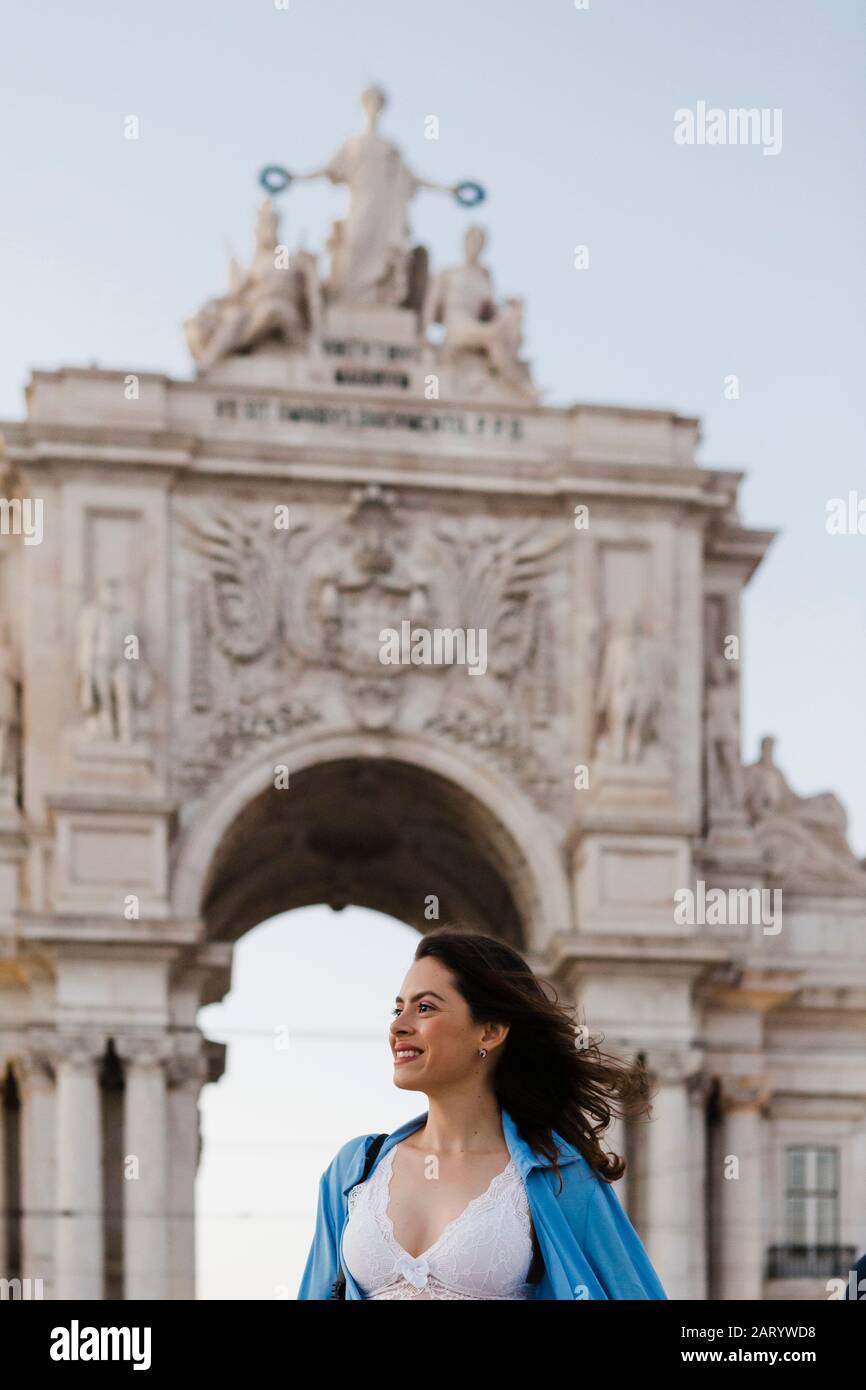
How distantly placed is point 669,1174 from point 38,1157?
753cm

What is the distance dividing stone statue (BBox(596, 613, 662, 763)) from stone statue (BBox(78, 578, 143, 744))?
585cm

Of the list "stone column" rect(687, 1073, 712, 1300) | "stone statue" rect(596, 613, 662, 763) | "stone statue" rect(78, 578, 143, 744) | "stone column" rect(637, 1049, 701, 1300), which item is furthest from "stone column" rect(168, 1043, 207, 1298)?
"stone statue" rect(596, 613, 662, 763)

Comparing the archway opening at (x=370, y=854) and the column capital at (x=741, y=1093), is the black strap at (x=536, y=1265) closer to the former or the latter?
the archway opening at (x=370, y=854)

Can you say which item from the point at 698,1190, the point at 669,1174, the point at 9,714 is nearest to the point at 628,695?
the point at 669,1174

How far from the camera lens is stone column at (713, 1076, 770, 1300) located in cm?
3381

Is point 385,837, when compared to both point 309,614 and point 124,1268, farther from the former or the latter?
point 124,1268

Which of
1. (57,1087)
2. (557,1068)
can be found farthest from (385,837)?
(557,1068)

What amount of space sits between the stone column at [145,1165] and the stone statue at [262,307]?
8910 millimetres

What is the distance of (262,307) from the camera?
115 feet

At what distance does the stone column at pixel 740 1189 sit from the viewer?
33.8 meters

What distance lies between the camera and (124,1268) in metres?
31.7

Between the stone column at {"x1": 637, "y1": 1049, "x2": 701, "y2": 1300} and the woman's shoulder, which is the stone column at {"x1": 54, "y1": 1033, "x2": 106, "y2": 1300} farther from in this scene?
the woman's shoulder

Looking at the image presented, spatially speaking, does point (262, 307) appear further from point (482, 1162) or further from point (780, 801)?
point (482, 1162)
